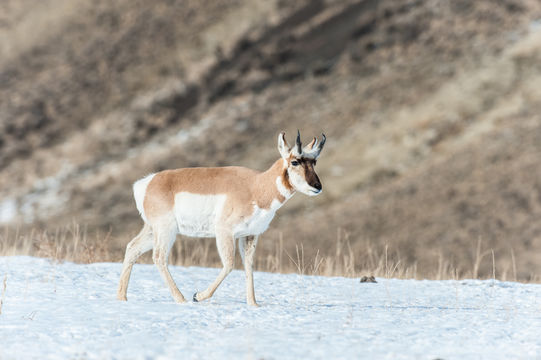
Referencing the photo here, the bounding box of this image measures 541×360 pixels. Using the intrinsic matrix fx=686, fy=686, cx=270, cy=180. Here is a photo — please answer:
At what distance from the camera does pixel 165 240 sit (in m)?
8.39

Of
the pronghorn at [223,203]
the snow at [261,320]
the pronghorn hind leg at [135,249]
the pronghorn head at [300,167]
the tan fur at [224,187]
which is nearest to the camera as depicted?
the snow at [261,320]

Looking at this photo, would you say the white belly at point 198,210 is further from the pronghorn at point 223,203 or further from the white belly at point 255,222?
the white belly at point 255,222

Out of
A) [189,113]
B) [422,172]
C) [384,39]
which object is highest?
[384,39]

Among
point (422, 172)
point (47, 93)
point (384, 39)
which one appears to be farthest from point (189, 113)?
point (422, 172)

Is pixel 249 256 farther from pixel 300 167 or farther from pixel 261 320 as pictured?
pixel 261 320

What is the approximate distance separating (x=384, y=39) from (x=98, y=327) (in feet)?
187

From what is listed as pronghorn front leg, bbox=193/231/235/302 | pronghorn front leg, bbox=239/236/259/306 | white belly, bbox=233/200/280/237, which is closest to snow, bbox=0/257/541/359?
pronghorn front leg, bbox=193/231/235/302

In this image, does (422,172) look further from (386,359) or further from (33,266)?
(386,359)

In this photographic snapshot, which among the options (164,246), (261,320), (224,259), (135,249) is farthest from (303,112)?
(261,320)

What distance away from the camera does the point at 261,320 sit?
7.21 m

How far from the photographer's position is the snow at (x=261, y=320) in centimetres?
611

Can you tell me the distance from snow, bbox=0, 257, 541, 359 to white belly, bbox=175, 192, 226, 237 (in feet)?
3.07

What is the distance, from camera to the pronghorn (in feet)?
26.8

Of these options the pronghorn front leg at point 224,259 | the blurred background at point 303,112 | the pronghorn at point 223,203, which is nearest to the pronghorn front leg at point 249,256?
the pronghorn at point 223,203
